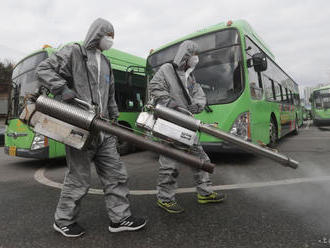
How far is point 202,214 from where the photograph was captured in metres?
2.34

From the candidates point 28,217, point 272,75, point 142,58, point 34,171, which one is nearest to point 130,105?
point 142,58

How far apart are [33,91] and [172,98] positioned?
3.96m

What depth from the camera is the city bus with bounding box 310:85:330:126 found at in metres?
14.8

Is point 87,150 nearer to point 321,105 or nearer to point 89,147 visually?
point 89,147

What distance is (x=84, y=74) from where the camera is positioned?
6.63 ft

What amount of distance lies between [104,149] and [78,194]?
1.41ft

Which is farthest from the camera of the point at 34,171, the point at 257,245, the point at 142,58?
the point at 142,58

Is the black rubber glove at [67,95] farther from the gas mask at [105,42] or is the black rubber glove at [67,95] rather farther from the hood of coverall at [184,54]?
the hood of coverall at [184,54]

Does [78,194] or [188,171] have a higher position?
[78,194]

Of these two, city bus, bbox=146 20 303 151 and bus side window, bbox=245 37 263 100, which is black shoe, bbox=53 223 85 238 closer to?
city bus, bbox=146 20 303 151

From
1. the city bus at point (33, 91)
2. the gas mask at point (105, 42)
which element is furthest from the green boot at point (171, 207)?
the city bus at point (33, 91)

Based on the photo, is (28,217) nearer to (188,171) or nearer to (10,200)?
(10,200)

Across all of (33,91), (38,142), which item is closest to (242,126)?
(38,142)

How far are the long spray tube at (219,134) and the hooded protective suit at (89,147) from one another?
582 millimetres
